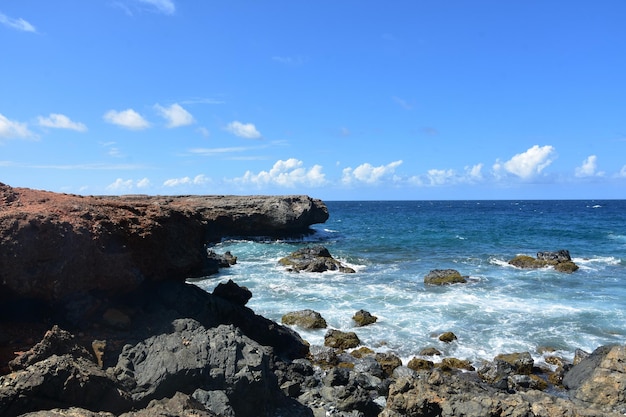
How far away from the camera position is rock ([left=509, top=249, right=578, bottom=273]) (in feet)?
109

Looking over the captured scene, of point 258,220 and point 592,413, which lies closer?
point 592,413

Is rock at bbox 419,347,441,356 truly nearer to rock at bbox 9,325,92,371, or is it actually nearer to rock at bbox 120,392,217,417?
rock at bbox 120,392,217,417

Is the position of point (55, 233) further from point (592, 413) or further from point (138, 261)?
point (592, 413)

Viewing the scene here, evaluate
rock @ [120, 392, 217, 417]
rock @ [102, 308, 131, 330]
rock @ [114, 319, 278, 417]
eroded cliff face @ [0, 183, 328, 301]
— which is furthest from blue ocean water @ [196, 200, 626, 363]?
rock @ [120, 392, 217, 417]

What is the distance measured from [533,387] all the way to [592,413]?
199 inches

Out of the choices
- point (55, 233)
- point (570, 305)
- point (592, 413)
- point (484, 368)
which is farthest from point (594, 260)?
point (55, 233)

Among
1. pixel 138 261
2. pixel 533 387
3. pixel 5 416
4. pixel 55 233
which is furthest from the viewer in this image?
pixel 533 387

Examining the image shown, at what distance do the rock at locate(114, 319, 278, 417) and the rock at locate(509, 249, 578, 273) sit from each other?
29.4 m

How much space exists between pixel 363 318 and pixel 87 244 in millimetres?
12659

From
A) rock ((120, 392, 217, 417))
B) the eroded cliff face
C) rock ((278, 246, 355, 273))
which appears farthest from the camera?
rock ((278, 246, 355, 273))

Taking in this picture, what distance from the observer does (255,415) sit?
10.1 m

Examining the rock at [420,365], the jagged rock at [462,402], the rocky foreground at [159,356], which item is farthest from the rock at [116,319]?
the rock at [420,365]

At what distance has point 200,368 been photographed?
982 cm

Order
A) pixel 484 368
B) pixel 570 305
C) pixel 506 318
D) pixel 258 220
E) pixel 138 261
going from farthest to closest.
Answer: pixel 258 220, pixel 570 305, pixel 506 318, pixel 484 368, pixel 138 261
